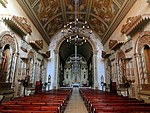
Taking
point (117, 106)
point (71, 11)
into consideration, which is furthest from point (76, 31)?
point (117, 106)

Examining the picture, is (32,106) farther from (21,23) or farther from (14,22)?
(21,23)

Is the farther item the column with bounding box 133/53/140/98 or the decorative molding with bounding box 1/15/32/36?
the column with bounding box 133/53/140/98

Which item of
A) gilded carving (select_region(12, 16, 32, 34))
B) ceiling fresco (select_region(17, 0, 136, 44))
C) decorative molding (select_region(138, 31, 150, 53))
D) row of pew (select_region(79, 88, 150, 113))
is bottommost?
row of pew (select_region(79, 88, 150, 113))

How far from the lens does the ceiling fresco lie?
8.06m

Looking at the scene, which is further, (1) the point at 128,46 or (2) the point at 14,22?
(1) the point at 128,46

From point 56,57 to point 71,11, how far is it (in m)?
5.12

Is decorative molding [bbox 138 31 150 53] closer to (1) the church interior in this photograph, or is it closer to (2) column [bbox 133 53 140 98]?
(1) the church interior

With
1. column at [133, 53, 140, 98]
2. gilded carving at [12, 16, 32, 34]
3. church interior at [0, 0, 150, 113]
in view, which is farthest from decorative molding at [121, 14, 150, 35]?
gilded carving at [12, 16, 32, 34]

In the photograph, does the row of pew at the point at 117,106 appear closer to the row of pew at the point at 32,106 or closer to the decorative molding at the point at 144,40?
the row of pew at the point at 32,106

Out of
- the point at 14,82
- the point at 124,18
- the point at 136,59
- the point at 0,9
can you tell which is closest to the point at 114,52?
the point at 124,18

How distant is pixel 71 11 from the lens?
463 inches

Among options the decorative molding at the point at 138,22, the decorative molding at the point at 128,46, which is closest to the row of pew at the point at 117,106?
the decorative molding at the point at 138,22

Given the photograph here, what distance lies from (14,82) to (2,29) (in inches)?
108

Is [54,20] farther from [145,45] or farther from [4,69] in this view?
[145,45]
